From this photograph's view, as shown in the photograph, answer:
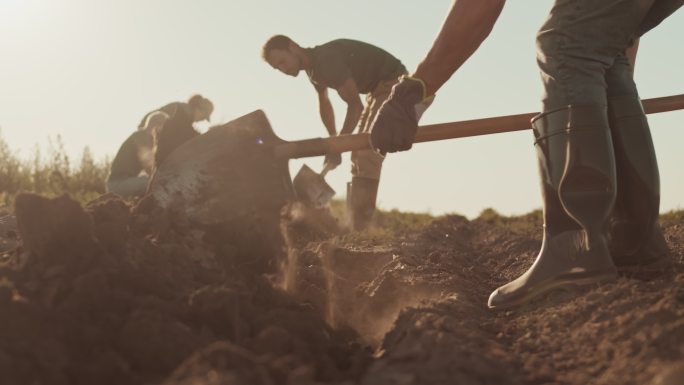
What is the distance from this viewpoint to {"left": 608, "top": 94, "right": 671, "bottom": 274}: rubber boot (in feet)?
9.51

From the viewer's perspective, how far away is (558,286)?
2.58m

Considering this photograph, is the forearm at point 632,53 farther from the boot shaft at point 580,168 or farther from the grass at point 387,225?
the grass at point 387,225

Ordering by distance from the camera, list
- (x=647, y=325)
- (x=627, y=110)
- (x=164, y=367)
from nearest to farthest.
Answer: (x=164, y=367) < (x=647, y=325) < (x=627, y=110)

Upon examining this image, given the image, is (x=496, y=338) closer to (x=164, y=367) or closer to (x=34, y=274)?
(x=164, y=367)

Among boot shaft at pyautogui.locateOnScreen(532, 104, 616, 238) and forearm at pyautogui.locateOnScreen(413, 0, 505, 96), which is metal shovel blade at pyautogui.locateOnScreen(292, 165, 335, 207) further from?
boot shaft at pyautogui.locateOnScreen(532, 104, 616, 238)

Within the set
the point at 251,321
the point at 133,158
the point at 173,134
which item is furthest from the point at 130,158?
the point at 251,321

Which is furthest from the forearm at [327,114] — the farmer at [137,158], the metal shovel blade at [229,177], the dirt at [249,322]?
the dirt at [249,322]

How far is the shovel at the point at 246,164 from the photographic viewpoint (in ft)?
11.4

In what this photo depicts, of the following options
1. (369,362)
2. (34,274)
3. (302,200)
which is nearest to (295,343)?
(369,362)

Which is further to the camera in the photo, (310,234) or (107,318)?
(310,234)

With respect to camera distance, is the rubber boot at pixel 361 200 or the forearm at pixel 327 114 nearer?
the rubber boot at pixel 361 200

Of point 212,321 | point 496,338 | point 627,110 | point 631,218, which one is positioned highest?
point 627,110

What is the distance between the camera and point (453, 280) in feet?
11.2

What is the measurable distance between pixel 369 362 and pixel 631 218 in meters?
1.52
